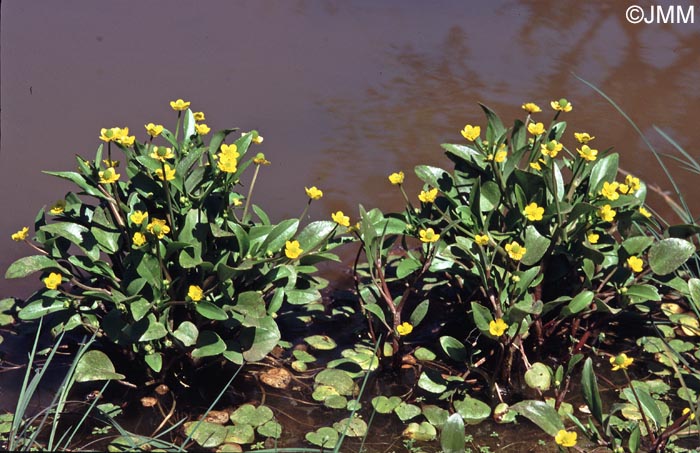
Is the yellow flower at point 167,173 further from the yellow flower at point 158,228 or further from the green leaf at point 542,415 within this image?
the green leaf at point 542,415

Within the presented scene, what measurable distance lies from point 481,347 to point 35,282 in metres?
1.65

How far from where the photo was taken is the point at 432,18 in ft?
16.4

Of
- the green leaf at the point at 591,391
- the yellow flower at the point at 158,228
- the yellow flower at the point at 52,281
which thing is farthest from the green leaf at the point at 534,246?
the yellow flower at the point at 52,281

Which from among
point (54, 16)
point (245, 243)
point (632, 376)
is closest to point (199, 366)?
point (245, 243)

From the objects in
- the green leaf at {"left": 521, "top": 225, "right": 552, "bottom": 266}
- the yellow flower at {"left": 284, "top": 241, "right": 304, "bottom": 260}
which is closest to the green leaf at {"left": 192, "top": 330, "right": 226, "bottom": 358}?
the yellow flower at {"left": 284, "top": 241, "right": 304, "bottom": 260}

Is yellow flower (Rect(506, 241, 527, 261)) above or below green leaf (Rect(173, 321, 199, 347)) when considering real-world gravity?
above

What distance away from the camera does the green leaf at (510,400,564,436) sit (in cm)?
217

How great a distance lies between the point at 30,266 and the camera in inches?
96.0

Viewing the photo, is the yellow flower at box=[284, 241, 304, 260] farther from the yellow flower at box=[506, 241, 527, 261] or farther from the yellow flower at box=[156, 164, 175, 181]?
the yellow flower at box=[506, 241, 527, 261]

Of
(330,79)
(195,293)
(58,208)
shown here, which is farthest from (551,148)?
(330,79)

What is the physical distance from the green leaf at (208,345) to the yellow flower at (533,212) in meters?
0.97

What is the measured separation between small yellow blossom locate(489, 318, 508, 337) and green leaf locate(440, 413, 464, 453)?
1.11ft

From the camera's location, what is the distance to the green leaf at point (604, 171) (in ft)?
8.78

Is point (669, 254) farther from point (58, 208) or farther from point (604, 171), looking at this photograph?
point (58, 208)
